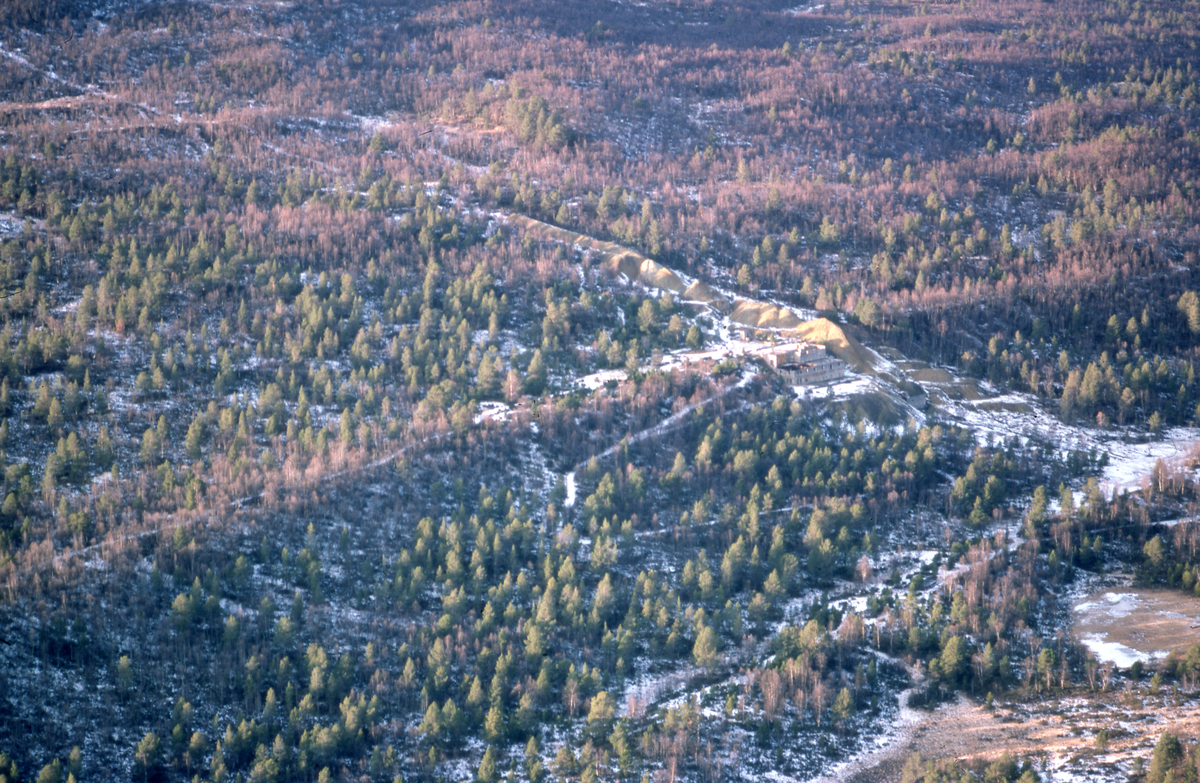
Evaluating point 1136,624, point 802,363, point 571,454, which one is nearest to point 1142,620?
point 1136,624

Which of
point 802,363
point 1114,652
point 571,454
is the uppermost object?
point 802,363

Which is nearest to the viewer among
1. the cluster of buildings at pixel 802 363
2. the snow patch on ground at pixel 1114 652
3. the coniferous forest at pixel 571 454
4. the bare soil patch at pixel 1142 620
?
the coniferous forest at pixel 571 454

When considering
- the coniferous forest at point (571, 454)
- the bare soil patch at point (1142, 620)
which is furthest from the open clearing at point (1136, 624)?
the coniferous forest at point (571, 454)

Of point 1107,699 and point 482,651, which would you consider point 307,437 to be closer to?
point 482,651

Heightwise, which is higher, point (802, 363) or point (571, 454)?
point (802, 363)

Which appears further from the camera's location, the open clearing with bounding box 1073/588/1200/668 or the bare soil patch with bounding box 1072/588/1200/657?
the bare soil patch with bounding box 1072/588/1200/657

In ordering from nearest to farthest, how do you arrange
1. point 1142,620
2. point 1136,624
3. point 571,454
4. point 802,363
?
point 1136,624 → point 1142,620 → point 571,454 → point 802,363

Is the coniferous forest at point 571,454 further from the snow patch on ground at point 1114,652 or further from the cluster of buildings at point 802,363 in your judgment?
the cluster of buildings at point 802,363

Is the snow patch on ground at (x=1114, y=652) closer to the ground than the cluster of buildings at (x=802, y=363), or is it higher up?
closer to the ground

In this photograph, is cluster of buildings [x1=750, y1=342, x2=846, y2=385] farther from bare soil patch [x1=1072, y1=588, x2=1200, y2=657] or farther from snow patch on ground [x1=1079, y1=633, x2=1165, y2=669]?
snow patch on ground [x1=1079, y1=633, x2=1165, y2=669]

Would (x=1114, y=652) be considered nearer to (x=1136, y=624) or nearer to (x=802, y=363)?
(x=1136, y=624)

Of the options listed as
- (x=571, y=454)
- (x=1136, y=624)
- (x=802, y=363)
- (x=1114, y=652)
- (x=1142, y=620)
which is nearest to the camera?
(x=1114, y=652)

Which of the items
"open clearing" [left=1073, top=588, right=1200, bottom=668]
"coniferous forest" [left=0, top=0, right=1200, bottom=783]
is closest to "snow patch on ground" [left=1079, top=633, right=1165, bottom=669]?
"open clearing" [left=1073, top=588, right=1200, bottom=668]
